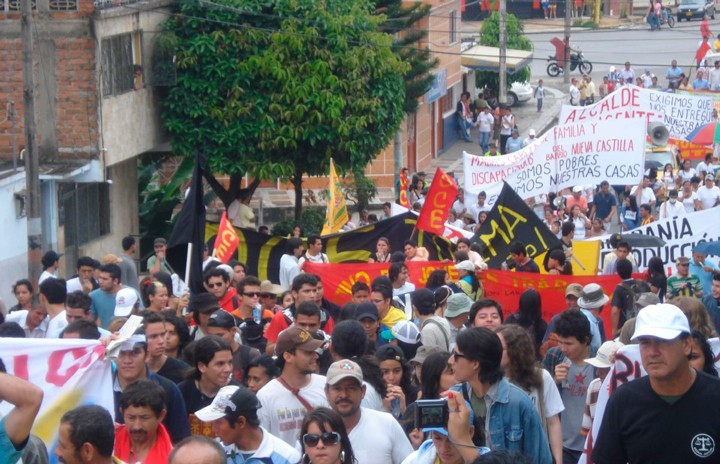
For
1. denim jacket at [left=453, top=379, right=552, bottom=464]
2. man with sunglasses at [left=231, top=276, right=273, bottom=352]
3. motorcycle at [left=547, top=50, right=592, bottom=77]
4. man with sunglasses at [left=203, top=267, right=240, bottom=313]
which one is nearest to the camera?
denim jacket at [left=453, top=379, right=552, bottom=464]

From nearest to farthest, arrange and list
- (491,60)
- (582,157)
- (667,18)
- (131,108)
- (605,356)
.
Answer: (605,356)
(582,157)
(131,108)
(491,60)
(667,18)

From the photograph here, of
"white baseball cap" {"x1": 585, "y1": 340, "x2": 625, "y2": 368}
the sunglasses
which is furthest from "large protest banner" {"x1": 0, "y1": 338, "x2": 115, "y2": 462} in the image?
"white baseball cap" {"x1": 585, "y1": 340, "x2": 625, "y2": 368}

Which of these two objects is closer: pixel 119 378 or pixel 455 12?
pixel 119 378

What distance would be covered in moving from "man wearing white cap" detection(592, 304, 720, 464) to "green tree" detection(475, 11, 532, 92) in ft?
129

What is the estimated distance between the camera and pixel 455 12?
1570 inches

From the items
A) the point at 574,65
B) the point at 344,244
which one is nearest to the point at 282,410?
the point at 344,244

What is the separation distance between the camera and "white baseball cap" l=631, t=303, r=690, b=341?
531 centimetres

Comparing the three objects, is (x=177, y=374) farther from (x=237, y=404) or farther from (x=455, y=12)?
(x=455, y=12)

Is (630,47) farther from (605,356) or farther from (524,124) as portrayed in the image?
(605,356)

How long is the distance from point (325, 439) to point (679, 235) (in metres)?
9.46

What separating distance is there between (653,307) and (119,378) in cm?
305

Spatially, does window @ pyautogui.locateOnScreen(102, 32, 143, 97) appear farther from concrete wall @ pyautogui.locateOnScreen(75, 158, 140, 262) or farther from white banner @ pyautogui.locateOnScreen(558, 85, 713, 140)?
white banner @ pyautogui.locateOnScreen(558, 85, 713, 140)

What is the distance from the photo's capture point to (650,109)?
2058cm

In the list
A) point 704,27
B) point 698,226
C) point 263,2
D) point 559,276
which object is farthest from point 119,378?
point 704,27
